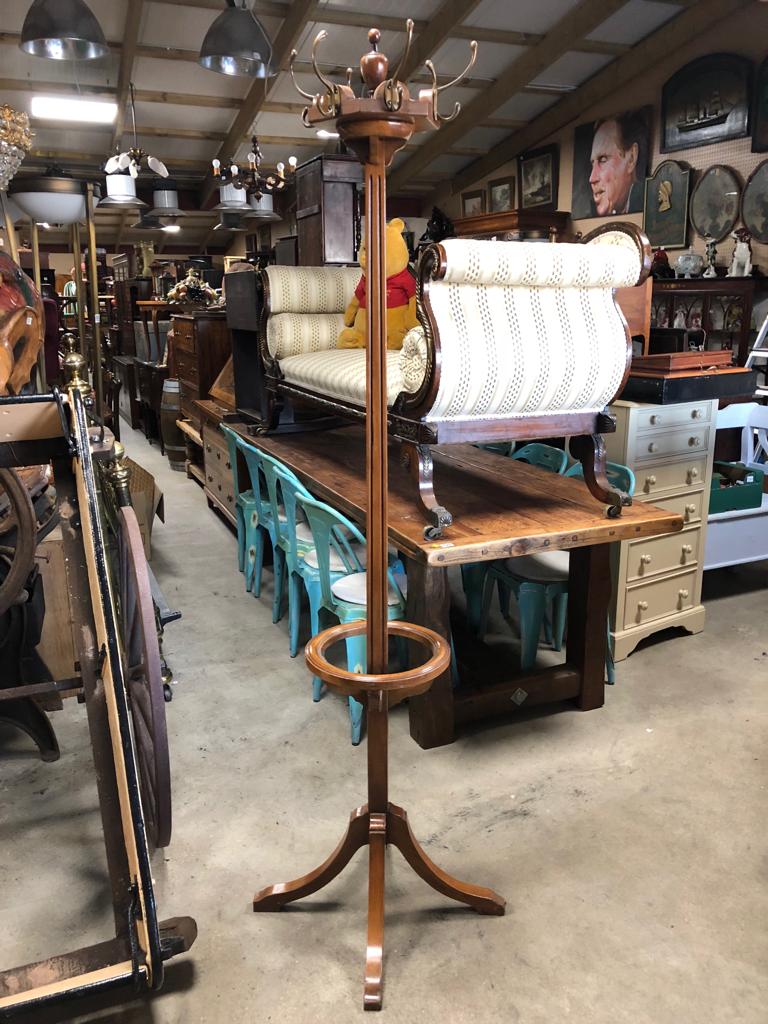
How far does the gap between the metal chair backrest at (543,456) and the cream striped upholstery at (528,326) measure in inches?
30.0

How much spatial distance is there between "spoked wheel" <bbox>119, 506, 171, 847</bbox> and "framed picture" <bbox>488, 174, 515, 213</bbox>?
29.7ft

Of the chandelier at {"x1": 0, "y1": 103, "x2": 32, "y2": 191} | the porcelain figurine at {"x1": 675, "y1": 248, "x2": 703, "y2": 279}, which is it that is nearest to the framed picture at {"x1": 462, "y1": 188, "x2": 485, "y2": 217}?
the porcelain figurine at {"x1": 675, "y1": 248, "x2": 703, "y2": 279}

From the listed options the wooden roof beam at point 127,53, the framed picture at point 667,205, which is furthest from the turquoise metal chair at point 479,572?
the wooden roof beam at point 127,53

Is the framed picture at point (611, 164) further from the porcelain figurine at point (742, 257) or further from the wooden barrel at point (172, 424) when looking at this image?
the wooden barrel at point (172, 424)

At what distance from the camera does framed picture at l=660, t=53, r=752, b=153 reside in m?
6.63

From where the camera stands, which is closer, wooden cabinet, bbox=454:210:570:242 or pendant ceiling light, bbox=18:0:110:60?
pendant ceiling light, bbox=18:0:110:60

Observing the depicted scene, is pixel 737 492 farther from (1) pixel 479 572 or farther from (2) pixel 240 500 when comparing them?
(2) pixel 240 500

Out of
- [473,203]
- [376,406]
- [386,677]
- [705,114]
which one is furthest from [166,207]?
[386,677]

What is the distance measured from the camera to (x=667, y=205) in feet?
24.7

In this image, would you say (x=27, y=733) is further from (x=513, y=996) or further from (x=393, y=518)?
(x=513, y=996)

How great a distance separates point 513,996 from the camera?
64.7 inches

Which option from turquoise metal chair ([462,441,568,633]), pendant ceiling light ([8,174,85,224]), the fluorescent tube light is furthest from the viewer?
the fluorescent tube light

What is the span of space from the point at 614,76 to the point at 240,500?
6.60 m

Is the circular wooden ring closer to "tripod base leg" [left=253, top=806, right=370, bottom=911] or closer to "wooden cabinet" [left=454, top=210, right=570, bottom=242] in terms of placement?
"tripod base leg" [left=253, top=806, right=370, bottom=911]
